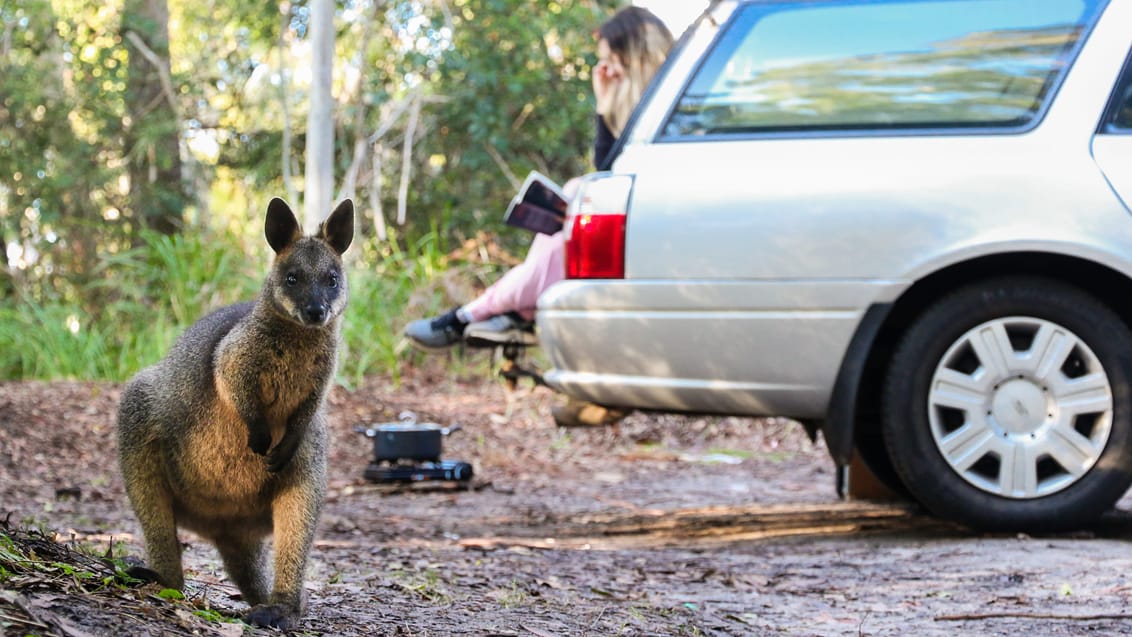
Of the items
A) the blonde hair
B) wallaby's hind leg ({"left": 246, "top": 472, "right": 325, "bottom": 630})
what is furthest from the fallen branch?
the blonde hair

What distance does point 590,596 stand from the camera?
459 centimetres

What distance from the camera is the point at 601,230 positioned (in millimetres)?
5816

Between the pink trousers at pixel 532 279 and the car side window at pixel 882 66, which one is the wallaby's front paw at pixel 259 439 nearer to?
the car side window at pixel 882 66

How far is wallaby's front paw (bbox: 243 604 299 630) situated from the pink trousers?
346 centimetres

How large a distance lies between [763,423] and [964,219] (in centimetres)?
579

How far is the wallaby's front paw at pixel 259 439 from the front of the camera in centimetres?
365

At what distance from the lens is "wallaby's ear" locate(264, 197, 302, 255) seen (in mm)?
3838

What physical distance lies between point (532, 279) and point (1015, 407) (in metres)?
2.56

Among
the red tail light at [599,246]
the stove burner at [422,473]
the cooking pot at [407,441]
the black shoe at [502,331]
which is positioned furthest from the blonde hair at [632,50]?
the stove burner at [422,473]

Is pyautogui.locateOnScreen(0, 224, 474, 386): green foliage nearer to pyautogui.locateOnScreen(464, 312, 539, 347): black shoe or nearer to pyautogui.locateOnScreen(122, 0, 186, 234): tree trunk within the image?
pyautogui.locateOnScreen(122, 0, 186, 234): tree trunk

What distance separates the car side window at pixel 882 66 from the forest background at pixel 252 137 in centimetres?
670

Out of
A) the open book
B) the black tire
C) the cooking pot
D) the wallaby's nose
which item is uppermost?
the open book

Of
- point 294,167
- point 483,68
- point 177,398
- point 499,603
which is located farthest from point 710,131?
point 294,167

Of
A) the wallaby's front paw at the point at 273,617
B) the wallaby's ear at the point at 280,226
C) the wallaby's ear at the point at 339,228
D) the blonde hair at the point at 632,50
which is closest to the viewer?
the wallaby's front paw at the point at 273,617
